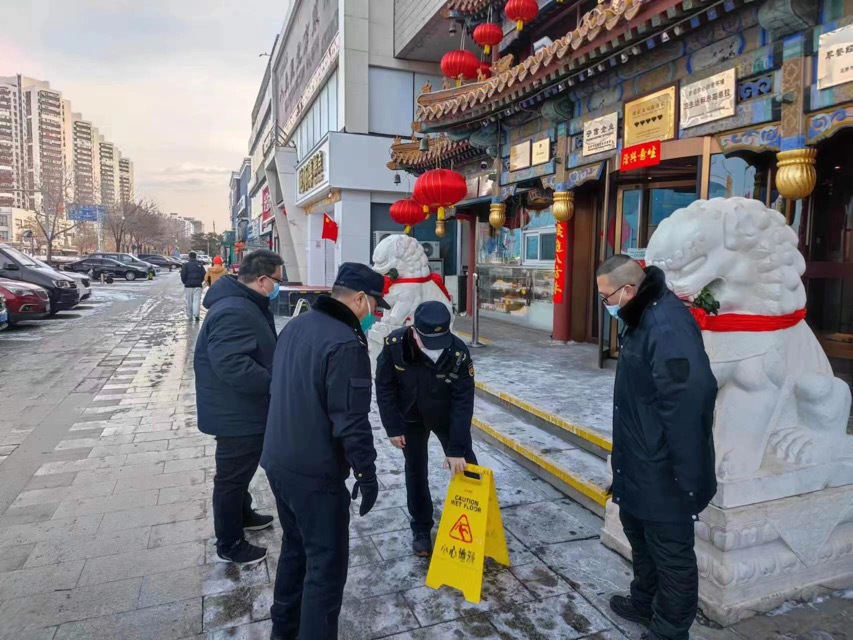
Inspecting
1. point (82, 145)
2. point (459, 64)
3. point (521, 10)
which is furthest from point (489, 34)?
point (82, 145)

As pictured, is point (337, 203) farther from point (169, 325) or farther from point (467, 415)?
point (467, 415)

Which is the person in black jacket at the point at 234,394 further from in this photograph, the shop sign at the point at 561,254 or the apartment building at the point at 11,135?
the apartment building at the point at 11,135

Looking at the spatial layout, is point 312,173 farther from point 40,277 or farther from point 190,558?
point 190,558

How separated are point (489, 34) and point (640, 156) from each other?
462 cm

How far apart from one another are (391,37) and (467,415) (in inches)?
629

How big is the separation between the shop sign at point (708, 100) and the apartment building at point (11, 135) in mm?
67027

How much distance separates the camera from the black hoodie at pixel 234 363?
284cm

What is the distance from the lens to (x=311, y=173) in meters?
18.3

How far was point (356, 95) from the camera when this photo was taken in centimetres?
1587

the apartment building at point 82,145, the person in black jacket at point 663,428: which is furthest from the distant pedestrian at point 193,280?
the apartment building at point 82,145

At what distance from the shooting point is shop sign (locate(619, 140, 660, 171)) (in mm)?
5953

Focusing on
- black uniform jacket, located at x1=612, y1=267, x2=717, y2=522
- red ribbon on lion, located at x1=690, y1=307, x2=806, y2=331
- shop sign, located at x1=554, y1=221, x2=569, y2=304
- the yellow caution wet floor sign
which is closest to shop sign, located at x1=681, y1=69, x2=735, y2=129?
shop sign, located at x1=554, y1=221, x2=569, y2=304

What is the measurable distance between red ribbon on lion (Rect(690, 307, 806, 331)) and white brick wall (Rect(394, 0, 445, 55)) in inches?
490

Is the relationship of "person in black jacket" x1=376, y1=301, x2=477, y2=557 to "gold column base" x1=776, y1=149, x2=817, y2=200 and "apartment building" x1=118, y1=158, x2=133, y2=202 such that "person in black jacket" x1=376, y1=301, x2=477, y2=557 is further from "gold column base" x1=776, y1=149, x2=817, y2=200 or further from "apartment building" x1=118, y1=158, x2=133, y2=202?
"apartment building" x1=118, y1=158, x2=133, y2=202
